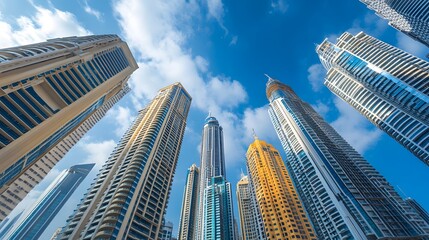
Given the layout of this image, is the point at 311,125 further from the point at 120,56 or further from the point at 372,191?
the point at 120,56

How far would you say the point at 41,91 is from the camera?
1923 inches

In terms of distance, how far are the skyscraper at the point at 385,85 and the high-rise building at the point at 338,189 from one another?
58.7 ft

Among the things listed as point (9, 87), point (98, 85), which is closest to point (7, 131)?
point (9, 87)

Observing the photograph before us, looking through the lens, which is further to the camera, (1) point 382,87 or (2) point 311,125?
(2) point 311,125

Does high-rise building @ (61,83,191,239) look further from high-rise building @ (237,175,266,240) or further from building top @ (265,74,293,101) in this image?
building top @ (265,74,293,101)

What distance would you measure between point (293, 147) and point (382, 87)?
45.0m

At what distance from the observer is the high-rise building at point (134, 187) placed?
55969 millimetres

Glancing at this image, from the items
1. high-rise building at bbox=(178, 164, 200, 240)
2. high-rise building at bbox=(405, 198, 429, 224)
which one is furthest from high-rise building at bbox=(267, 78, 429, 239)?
high-rise building at bbox=(178, 164, 200, 240)

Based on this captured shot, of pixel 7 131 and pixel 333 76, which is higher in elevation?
pixel 333 76

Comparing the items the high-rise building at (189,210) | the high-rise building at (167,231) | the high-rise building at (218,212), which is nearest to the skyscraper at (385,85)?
the high-rise building at (218,212)

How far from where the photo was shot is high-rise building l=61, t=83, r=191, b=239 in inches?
2203

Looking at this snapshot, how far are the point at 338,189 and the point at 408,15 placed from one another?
113 meters

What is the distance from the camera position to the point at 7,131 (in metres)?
41.3

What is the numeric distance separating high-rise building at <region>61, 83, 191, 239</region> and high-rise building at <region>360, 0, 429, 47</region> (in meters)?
130
